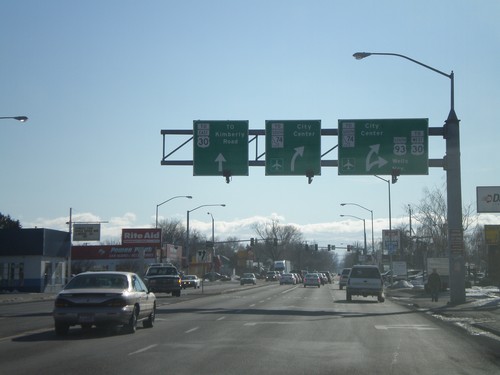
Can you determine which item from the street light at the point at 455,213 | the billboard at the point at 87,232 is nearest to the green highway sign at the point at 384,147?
the street light at the point at 455,213

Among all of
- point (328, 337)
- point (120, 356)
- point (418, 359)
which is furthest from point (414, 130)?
point (120, 356)

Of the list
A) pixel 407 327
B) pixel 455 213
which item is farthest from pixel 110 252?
pixel 407 327

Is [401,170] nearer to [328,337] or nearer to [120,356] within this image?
[328,337]

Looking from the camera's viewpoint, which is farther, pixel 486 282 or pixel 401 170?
pixel 486 282

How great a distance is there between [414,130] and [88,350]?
72.1 ft

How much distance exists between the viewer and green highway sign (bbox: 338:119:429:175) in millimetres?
31922

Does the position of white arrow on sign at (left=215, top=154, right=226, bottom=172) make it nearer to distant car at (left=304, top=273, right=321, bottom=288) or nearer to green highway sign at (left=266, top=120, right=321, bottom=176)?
green highway sign at (left=266, top=120, right=321, bottom=176)

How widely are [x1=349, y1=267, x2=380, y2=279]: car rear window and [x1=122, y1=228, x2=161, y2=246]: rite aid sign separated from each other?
48317mm

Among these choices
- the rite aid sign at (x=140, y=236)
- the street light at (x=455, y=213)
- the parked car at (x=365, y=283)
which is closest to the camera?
the street light at (x=455, y=213)

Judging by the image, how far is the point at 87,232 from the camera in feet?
269

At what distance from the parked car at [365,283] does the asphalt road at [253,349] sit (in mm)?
15669

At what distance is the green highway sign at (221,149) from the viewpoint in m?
33.0

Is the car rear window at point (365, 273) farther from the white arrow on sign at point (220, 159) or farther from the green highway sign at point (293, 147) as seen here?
the white arrow on sign at point (220, 159)

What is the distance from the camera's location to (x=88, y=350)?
46.4 ft
